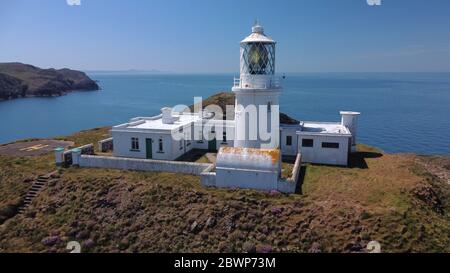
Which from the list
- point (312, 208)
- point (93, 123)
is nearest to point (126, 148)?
point (312, 208)

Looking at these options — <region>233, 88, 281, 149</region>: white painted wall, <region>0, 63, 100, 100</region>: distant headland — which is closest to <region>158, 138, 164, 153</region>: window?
<region>233, 88, 281, 149</region>: white painted wall

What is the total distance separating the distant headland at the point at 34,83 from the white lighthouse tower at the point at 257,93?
352 ft

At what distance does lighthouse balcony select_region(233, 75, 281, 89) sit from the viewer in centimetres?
2067

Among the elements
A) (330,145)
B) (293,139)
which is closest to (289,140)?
(293,139)

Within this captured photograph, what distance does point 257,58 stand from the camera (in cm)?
2047

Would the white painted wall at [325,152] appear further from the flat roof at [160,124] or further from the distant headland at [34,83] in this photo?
the distant headland at [34,83]

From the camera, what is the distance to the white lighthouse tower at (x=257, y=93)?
2044 centimetres

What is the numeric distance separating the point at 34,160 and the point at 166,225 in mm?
12793

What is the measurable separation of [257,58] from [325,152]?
24.0ft

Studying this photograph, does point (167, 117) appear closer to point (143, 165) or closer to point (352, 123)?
point (143, 165)

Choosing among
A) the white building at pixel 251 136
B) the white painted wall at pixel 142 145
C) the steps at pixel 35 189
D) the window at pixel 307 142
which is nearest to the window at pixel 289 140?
the white building at pixel 251 136

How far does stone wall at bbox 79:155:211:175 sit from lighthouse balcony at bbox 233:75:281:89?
5.34 metres
